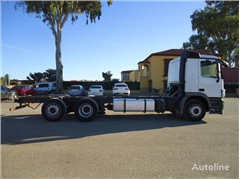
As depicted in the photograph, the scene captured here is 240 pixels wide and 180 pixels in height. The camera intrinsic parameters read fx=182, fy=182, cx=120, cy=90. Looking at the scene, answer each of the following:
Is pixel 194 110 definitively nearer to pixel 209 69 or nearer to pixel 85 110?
pixel 209 69

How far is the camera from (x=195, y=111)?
798 centimetres

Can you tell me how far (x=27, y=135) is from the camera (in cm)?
565

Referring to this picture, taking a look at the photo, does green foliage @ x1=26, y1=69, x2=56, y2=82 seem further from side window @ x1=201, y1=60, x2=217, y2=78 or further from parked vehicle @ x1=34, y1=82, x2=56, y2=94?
side window @ x1=201, y1=60, x2=217, y2=78

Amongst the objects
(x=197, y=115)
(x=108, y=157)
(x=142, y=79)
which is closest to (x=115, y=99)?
(x=197, y=115)

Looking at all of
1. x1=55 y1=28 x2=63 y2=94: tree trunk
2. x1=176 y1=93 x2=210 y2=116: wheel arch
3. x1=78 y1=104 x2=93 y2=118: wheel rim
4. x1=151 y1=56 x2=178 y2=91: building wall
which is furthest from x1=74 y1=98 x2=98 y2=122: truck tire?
x1=151 y1=56 x2=178 y2=91: building wall

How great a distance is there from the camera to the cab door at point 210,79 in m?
7.91

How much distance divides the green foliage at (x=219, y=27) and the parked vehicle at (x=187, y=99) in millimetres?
33568

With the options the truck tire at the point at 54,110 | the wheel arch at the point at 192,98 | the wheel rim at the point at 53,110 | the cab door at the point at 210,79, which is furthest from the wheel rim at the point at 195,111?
the wheel rim at the point at 53,110

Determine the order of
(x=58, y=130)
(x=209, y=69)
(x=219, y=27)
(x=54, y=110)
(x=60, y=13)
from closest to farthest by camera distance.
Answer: (x=58, y=130)
(x=54, y=110)
(x=209, y=69)
(x=60, y=13)
(x=219, y=27)

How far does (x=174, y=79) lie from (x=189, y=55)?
1.40 metres

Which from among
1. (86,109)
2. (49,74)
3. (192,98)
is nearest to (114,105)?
(86,109)

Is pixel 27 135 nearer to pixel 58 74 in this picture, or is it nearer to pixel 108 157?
pixel 108 157

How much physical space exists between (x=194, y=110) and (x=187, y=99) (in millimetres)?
559

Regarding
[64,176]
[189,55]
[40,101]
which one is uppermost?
[189,55]
